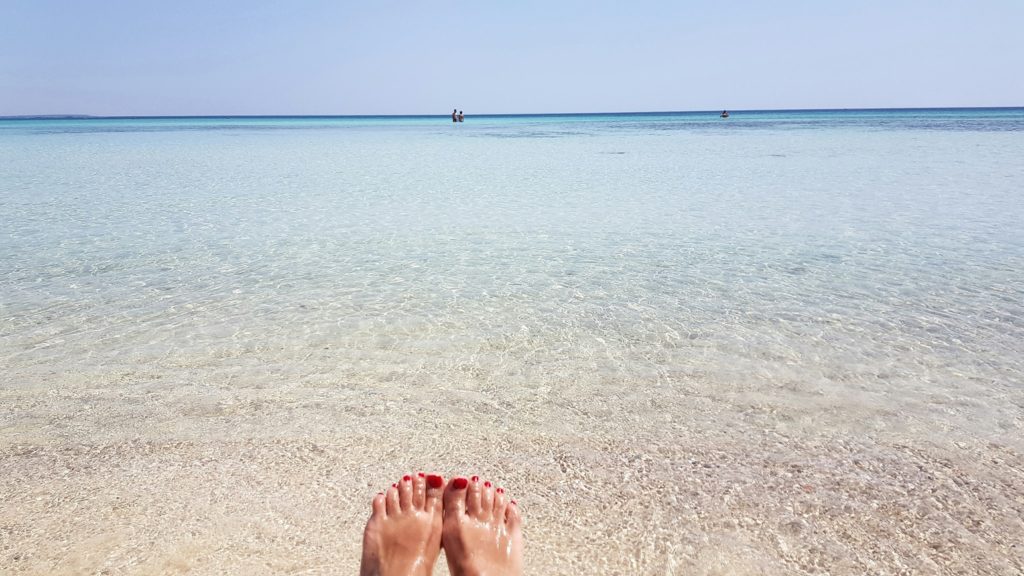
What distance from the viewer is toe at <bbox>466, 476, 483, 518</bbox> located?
266 centimetres

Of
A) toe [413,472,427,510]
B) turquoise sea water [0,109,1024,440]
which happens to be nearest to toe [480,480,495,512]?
toe [413,472,427,510]

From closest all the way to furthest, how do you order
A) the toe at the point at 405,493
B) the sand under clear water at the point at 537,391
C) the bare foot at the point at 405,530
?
the bare foot at the point at 405,530 < the sand under clear water at the point at 537,391 < the toe at the point at 405,493

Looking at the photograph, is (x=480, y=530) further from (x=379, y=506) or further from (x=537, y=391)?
(x=537, y=391)

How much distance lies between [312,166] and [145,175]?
4.49m

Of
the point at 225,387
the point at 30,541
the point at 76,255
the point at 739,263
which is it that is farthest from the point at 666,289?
the point at 76,255

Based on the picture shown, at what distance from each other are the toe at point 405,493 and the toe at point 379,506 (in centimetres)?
7

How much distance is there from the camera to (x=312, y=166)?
1923 centimetres

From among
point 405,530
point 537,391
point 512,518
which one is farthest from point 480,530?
point 537,391

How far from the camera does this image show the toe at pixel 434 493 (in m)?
2.69

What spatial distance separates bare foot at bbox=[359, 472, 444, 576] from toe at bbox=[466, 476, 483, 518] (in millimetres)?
122

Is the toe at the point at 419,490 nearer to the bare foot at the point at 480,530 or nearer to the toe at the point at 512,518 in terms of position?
the bare foot at the point at 480,530

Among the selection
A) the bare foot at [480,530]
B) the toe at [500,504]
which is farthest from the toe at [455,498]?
the toe at [500,504]

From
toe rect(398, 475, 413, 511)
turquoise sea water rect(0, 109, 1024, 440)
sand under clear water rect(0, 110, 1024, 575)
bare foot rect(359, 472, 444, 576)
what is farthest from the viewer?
turquoise sea water rect(0, 109, 1024, 440)

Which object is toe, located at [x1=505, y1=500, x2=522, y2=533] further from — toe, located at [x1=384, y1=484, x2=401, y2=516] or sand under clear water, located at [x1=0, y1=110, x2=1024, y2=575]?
toe, located at [x1=384, y1=484, x2=401, y2=516]
